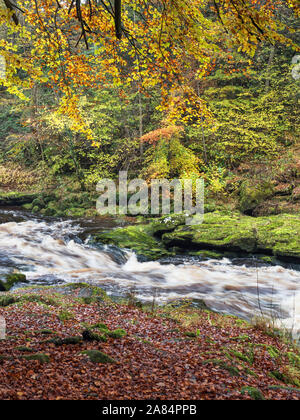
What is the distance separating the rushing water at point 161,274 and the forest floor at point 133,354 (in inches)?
60.8

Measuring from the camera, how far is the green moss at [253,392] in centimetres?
299

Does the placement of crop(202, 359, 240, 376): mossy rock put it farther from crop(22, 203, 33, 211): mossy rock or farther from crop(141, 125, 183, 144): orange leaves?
crop(22, 203, 33, 211): mossy rock

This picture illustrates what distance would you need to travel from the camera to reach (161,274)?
30.3ft

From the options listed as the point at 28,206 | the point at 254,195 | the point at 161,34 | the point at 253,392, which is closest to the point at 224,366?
the point at 253,392

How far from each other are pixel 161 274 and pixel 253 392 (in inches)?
245

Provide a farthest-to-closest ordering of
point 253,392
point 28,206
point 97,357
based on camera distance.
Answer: point 28,206 → point 97,357 → point 253,392

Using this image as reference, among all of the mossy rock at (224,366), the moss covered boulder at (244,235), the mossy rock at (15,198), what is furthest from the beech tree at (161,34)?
the mossy rock at (15,198)

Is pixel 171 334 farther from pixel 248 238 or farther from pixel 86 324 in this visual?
pixel 248 238

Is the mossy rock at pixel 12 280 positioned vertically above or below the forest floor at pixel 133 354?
below

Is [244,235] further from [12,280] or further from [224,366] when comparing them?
[224,366]

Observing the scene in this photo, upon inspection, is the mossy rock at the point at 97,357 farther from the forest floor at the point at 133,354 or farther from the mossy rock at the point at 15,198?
the mossy rock at the point at 15,198

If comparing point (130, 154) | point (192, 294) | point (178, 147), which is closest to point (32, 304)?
point (192, 294)

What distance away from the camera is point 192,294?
7.65 metres

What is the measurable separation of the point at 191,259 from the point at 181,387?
7660 millimetres
